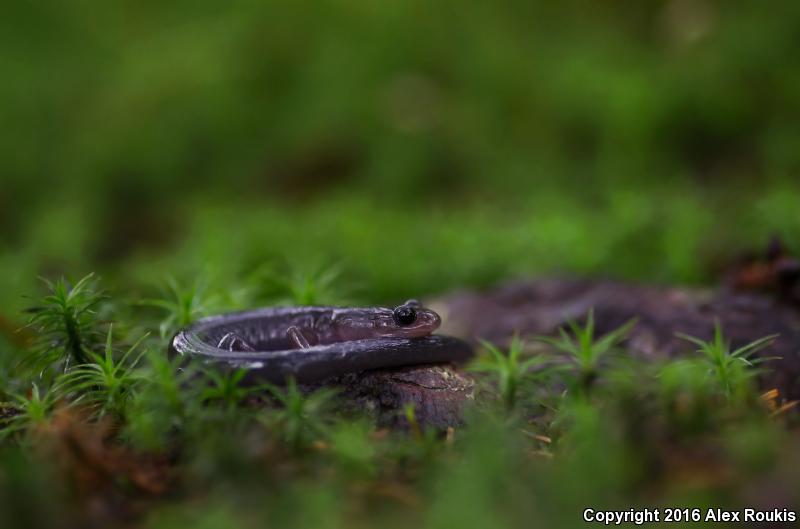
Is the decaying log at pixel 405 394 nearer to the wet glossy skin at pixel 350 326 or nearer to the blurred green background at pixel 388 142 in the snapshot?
the wet glossy skin at pixel 350 326

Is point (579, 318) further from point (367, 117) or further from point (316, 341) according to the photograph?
point (367, 117)

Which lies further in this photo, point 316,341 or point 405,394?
point 316,341

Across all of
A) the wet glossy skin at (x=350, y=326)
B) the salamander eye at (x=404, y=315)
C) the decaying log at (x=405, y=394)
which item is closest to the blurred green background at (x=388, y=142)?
the wet glossy skin at (x=350, y=326)

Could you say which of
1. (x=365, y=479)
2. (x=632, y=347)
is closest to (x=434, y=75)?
(x=632, y=347)

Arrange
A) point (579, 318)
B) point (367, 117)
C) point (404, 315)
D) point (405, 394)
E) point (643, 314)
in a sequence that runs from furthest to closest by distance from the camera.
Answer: point (367, 117) < point (579, 318) < point (643, 314) < point (404, 315) < point (405, 394)

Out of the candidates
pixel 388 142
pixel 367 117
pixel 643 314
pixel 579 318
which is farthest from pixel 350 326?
pixel 367 117

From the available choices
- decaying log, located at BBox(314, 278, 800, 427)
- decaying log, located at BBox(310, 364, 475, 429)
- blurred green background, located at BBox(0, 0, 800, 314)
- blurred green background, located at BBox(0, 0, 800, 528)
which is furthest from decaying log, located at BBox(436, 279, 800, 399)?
blurred green background, located at BBox(0, 0, 800, 314)

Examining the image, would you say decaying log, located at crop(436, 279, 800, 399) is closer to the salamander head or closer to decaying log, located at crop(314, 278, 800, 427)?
decaying log, located at crop(314, 278, 800, 427)
